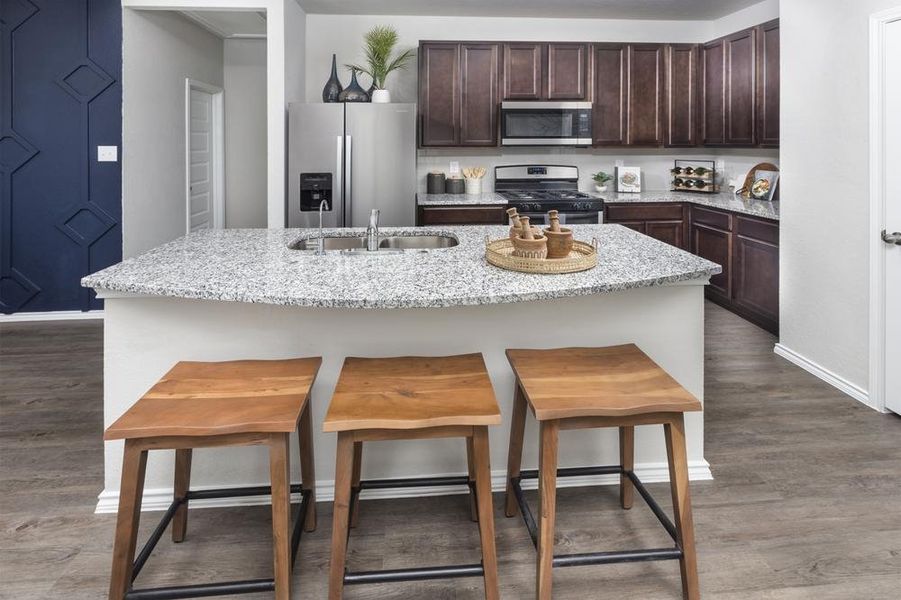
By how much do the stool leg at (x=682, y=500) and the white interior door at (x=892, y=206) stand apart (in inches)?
74.5

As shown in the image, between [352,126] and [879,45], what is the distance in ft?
10.3

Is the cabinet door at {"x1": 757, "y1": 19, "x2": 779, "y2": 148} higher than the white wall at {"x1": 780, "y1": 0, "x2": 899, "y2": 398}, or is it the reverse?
the cabinet door at {"x1": 757, "y1": 19, "x2": 779, "y2": 148}

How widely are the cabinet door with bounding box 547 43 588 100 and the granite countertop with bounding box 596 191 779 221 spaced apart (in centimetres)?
88

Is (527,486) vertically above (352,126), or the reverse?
(352,126)

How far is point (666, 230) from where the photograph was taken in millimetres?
5609

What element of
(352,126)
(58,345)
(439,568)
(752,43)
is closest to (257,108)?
(352,126)

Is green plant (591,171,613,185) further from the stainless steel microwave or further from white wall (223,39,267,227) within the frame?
white wall (223,39,267,227)

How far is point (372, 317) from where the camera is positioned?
2.38m

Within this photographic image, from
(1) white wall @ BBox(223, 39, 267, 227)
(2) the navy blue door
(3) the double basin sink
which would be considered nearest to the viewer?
(3) the double basin sink

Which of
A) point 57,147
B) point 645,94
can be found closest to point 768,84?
point 645,94

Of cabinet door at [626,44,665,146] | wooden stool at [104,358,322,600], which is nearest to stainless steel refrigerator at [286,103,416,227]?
cabinet door at [626,44,665,146]

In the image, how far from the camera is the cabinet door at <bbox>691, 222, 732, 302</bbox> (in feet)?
16.7

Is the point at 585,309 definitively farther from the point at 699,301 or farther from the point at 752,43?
the point at 752,43

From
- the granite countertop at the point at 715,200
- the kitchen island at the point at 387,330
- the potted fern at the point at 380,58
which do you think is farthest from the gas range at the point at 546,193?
the kitchen island at the point at 387,330
